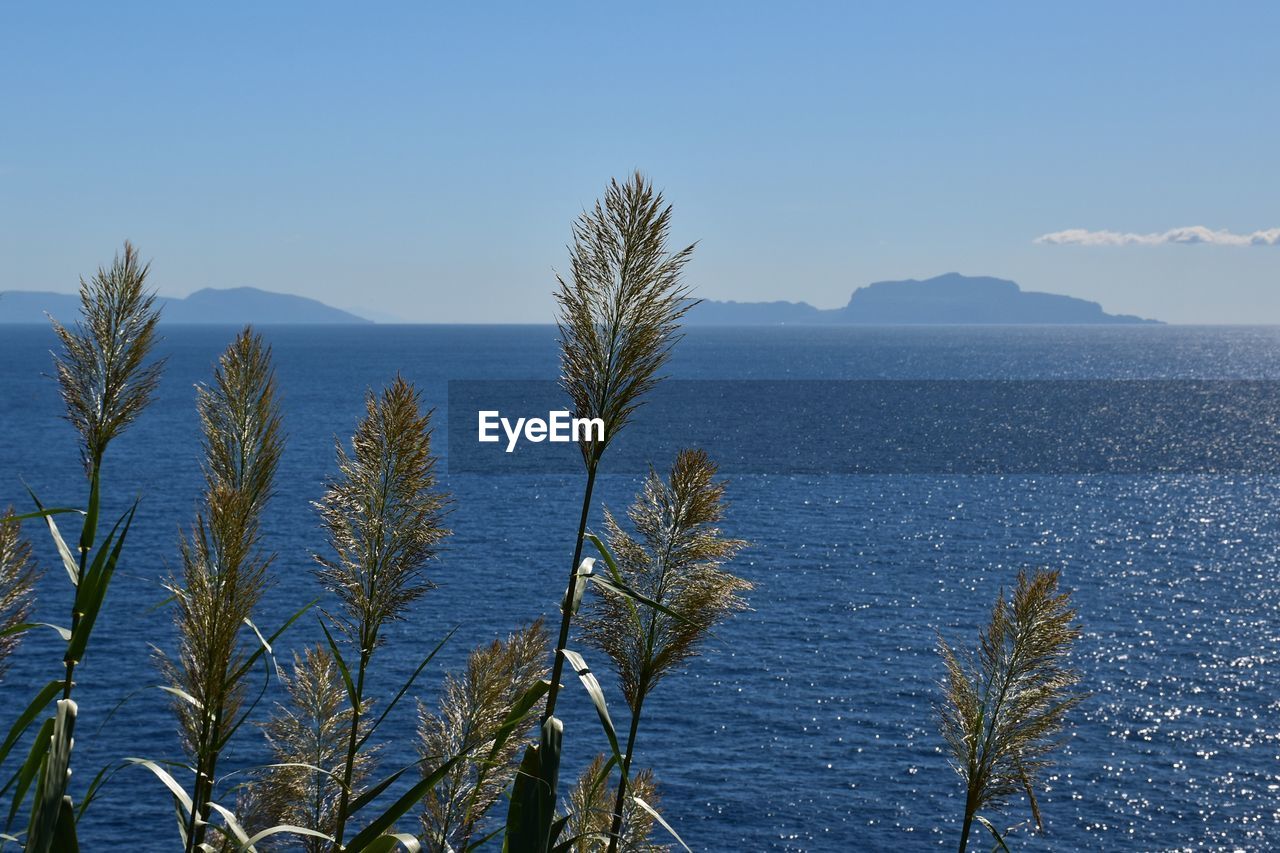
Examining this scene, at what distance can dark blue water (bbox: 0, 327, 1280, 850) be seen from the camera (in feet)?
122

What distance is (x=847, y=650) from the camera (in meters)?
52.4

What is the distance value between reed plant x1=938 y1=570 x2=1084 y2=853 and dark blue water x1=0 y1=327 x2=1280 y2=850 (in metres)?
14.2

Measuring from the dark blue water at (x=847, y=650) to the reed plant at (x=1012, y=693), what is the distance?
1416 cm

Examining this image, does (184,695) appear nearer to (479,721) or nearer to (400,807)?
(400,807)

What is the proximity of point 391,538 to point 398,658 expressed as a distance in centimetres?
4471

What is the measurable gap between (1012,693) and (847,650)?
46.8 meters

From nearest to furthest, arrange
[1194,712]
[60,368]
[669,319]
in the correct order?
[669,319] → [60,368] → [1194,712]

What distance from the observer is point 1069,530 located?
265ft

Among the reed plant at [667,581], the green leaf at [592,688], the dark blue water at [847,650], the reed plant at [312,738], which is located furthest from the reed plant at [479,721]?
the dark blue water at [847,650]

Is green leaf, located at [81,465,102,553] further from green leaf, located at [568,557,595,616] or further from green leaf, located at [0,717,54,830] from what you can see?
green leaf, located at [568,557,595,616]

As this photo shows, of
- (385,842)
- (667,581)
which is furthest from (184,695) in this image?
(667,581)

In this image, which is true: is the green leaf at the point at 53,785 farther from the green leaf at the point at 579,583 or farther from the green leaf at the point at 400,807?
the green leaf at the point at 579,583

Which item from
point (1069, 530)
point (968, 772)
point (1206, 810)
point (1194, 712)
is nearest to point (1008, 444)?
point (1069, 530)

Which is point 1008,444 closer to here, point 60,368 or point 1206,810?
point 1206,810
